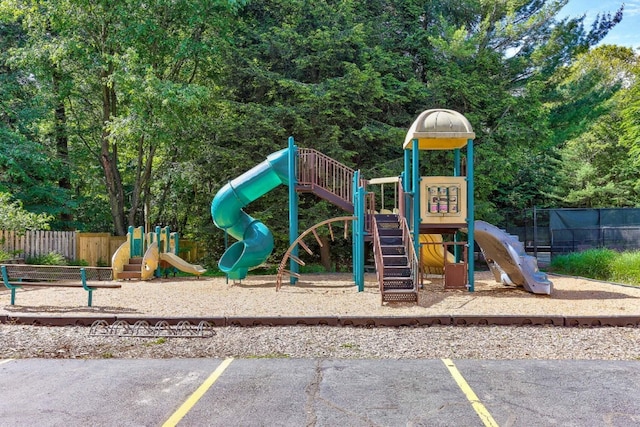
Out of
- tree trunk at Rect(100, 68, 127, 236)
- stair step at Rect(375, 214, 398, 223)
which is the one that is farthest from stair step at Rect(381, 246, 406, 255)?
tree trunk at Rect(100, 68, 127, 236)

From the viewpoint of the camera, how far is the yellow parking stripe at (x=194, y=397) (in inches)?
152

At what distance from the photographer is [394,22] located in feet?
69.9

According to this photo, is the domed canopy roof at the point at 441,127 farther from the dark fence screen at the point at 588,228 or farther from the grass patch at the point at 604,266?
the dark fence screen at the point at 588,228

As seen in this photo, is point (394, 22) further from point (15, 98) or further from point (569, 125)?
point (15, 98)

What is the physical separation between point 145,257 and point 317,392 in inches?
468

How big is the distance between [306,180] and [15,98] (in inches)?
538

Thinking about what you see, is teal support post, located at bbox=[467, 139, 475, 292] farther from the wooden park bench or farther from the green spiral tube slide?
the wooden park bench

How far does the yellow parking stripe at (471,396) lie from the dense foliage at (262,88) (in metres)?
12.7

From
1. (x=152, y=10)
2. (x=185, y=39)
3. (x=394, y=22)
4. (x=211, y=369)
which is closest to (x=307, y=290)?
(x=211, y=369)

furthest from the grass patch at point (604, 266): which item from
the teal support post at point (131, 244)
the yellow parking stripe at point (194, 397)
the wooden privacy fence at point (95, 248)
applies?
the wooden privacy fence at point (95, 248)

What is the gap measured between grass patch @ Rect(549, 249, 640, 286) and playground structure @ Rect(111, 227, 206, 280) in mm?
11812

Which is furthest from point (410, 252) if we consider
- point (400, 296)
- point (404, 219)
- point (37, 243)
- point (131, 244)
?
point (37, 243)

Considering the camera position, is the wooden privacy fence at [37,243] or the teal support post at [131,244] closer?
the wooden privacy fence at [37,243]

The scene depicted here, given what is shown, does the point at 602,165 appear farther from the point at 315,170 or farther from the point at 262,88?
the point at 315,170
